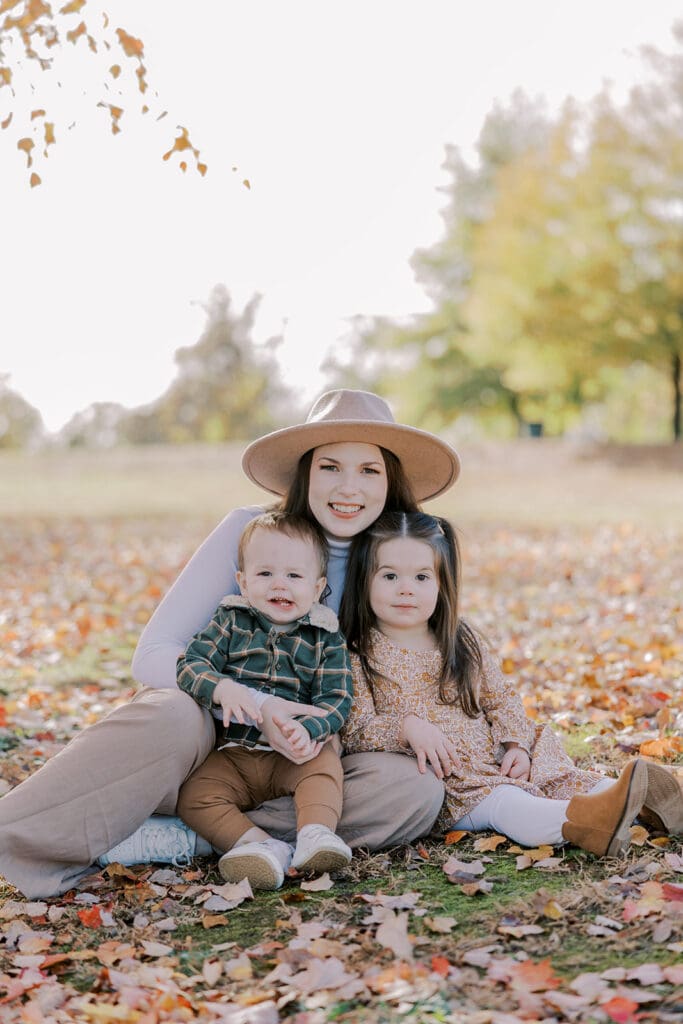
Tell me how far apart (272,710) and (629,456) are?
76.0 ft

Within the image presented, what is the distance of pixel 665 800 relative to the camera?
12.2 ft

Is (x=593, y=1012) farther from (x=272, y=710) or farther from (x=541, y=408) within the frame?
(x=541, y=408)

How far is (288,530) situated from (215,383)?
4292 centimetres

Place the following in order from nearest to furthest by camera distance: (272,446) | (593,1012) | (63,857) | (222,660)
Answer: (593,1012) → (63,857) → (222,660) → (272,446)

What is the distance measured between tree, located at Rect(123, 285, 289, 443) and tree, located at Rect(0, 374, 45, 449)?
3995mm

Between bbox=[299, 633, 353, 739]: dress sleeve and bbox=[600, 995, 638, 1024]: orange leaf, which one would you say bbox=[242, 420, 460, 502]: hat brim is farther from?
bbox=[600, 995, 638, 1024]: orange leaf

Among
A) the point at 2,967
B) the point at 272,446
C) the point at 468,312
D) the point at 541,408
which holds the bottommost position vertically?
the point at 2,967

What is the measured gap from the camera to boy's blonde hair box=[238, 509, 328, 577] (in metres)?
3.98

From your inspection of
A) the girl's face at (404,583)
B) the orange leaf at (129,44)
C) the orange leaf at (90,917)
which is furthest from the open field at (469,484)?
the orange leaf at (90,917)

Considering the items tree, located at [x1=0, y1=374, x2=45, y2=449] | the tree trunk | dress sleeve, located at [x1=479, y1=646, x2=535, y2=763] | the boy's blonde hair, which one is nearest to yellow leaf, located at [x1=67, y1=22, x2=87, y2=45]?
the boy's blonde hair

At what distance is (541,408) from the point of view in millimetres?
33375

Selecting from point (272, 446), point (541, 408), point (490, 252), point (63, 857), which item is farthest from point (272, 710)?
point (541, 408)

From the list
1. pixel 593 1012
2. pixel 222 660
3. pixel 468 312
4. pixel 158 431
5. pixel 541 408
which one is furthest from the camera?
pixel 158 431

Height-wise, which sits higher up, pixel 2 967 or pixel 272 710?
pixel 272 710
